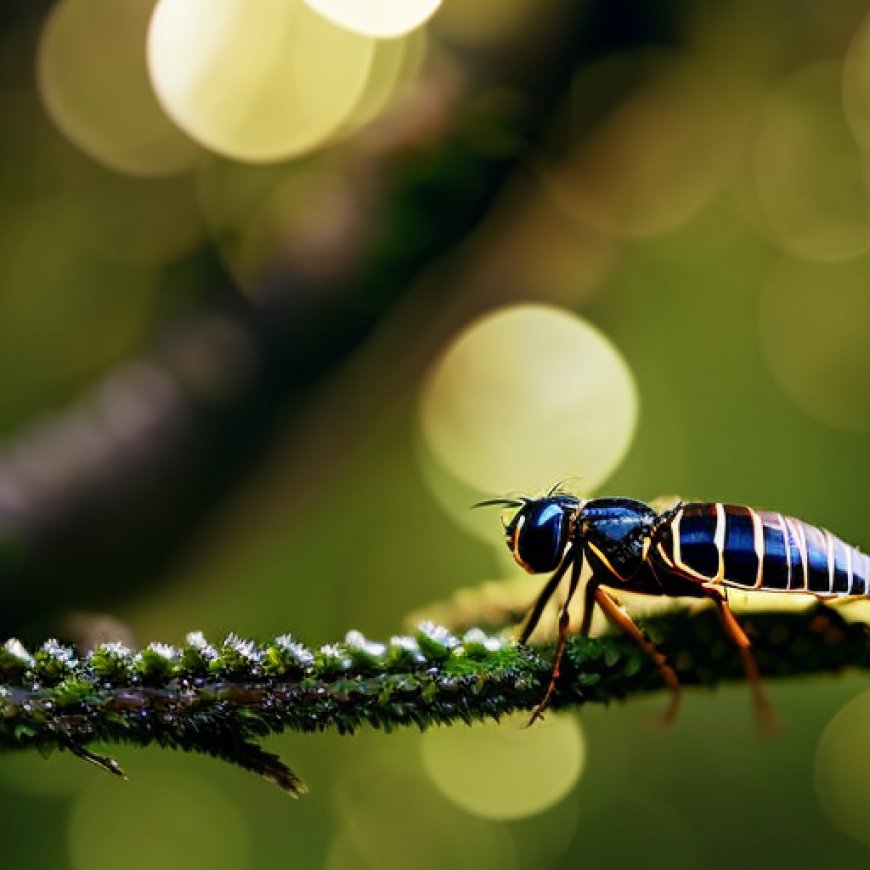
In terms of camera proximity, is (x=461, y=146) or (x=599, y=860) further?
(x=599, y=860)

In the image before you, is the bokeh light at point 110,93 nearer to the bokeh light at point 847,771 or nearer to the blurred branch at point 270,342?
the blurred branch at point 270,342

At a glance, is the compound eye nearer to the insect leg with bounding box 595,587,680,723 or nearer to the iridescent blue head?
the iridescent blue head

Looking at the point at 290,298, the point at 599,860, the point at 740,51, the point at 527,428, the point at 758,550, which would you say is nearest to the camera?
the point at 758,550

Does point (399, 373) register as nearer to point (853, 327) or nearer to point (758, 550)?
point (758, 550)

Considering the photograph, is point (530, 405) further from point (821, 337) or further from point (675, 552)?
point (675, 552)

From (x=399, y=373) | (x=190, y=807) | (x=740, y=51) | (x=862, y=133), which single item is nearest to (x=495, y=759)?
(x=190, y=807)

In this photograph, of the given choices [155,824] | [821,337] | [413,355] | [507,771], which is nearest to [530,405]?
[821,337]

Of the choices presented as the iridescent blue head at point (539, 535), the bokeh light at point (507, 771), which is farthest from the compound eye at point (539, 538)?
the bokeh light at point (507, 771)
